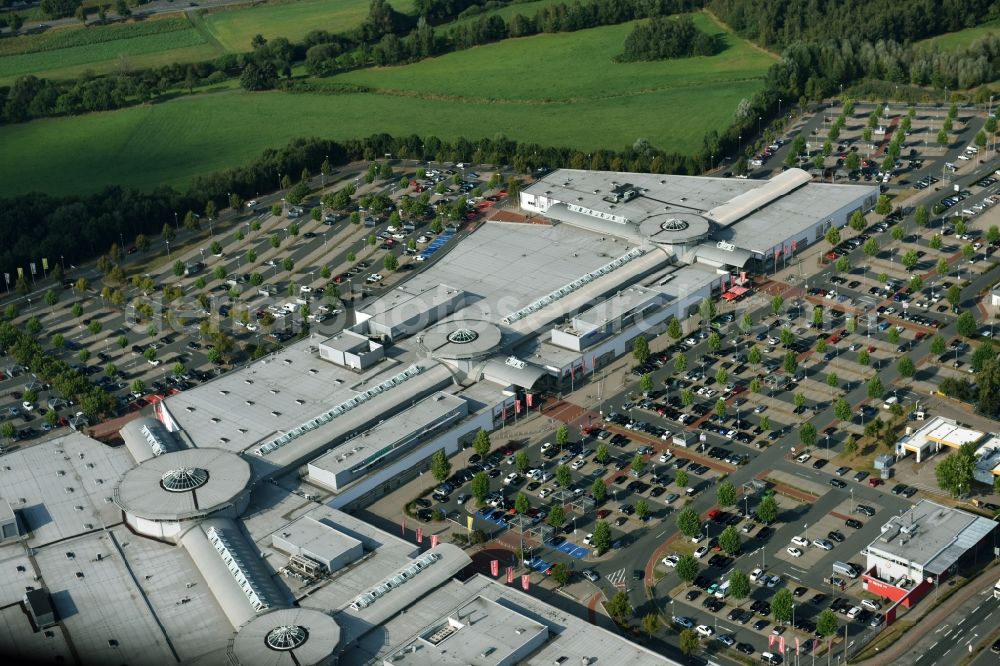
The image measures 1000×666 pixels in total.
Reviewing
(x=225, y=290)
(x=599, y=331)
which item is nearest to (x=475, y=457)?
(x=599, y=331)

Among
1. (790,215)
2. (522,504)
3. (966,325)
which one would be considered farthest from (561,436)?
(790,215)

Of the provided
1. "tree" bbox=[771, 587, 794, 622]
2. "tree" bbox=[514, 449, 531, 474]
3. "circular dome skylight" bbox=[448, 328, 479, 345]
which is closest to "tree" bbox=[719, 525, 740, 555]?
"tree" bbox=[771, 587, 794, 622]

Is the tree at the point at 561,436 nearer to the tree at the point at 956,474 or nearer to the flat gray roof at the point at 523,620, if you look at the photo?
the flat gray roof at the point at 523,620

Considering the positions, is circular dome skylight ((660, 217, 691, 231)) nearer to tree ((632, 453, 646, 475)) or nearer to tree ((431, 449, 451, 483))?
tree ((632, 453, 646, 475))

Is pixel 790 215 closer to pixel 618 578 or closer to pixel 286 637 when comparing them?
pixel 618 578

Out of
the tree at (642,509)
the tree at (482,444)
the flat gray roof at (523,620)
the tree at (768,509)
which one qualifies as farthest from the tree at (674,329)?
the flat gray roof at (523,620)

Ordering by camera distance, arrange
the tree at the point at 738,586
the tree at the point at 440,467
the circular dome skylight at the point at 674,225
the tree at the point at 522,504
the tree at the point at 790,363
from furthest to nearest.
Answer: the circular dome skylight at the point at 674,225 → the tree at the point at 790,363 → the tree at the point at 440,467 → the tree at the point at 522,504 → the tree at the point at 738,586
